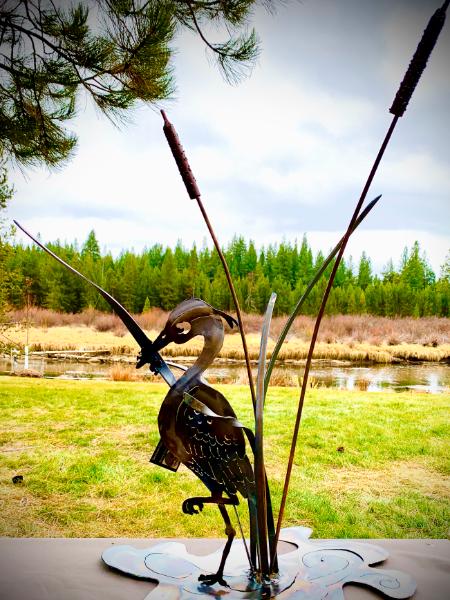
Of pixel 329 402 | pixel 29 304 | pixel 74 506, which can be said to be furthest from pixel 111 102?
pixel 29 304

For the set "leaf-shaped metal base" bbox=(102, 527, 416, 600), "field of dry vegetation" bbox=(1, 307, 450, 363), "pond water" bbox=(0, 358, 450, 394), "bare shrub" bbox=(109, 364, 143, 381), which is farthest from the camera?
"field of dry vegetation" bbox=(1, 307, 450, 363)

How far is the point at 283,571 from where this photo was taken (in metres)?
1.38

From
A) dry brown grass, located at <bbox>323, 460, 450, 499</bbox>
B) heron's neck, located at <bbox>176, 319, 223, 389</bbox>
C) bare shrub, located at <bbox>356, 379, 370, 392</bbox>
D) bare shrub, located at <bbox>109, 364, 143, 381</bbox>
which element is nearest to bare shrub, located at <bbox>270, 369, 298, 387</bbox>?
bare shrub, located at <bbox>356, 379, 370, 392</bbox>

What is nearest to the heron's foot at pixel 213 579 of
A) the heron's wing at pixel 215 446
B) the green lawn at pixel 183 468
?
the heron's wing at pixel 215 446

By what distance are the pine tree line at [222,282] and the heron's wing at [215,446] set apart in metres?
5.65

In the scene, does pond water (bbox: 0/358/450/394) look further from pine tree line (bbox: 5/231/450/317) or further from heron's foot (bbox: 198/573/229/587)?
heron's foot (bbox: 198/573/229/587)

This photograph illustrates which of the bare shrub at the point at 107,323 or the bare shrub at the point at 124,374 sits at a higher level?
the bare shrub at the point at 107,323

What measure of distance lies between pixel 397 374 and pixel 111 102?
5.03 metres

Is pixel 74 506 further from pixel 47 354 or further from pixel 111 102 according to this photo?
pixel 47 354

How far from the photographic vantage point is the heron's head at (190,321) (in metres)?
1.37

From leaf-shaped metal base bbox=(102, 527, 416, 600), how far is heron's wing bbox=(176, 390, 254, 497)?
0.21 metres

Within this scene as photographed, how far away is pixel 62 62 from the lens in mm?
2795

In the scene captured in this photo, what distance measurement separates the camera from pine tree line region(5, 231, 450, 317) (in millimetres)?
7062

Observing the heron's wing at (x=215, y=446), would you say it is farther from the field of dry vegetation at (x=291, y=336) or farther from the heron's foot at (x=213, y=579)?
the field of dry vegetation at (x=291, y=336)
